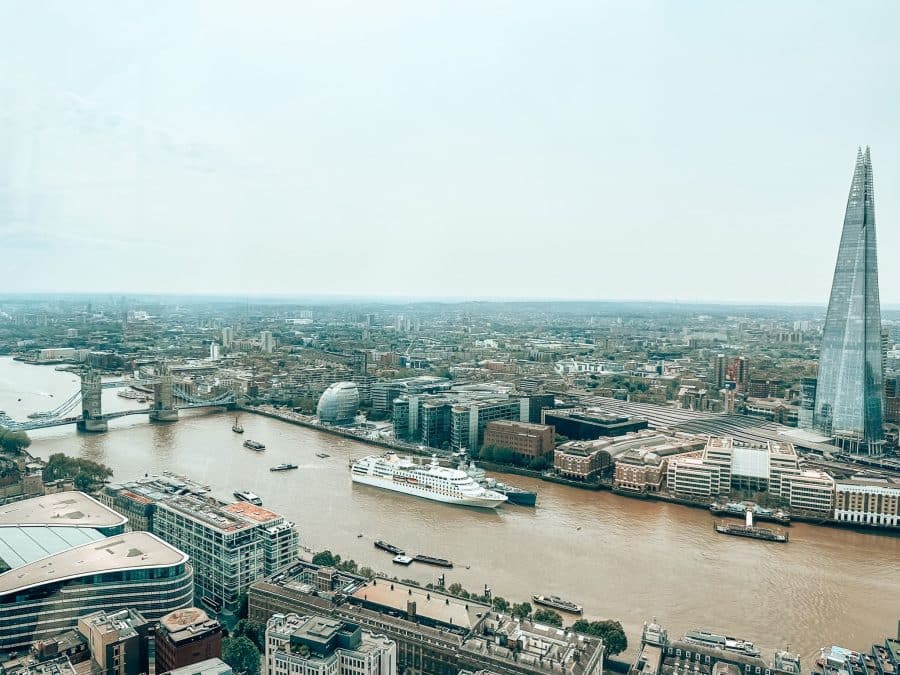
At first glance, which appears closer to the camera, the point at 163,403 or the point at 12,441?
the point at 12,441

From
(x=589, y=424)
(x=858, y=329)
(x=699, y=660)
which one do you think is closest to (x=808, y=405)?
(x=858, y=329)

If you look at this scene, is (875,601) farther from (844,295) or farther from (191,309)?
(191,309)

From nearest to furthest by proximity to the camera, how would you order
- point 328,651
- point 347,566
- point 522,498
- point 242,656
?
point 328,651 < point 242,656 < point 347,566 < point 522,498

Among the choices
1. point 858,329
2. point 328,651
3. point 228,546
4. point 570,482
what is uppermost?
point 858,329

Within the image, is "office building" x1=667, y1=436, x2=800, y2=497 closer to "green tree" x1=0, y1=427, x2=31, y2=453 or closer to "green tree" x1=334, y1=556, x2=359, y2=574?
"green tree" x1=334, y1=556, x2=359, y2=574

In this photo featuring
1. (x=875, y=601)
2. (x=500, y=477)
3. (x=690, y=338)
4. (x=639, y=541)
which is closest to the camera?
(x=875, y=601)

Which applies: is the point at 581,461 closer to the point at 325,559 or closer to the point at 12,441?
the point at 325,559

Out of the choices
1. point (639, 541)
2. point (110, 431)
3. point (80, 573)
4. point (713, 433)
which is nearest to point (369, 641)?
point (80, 573)
